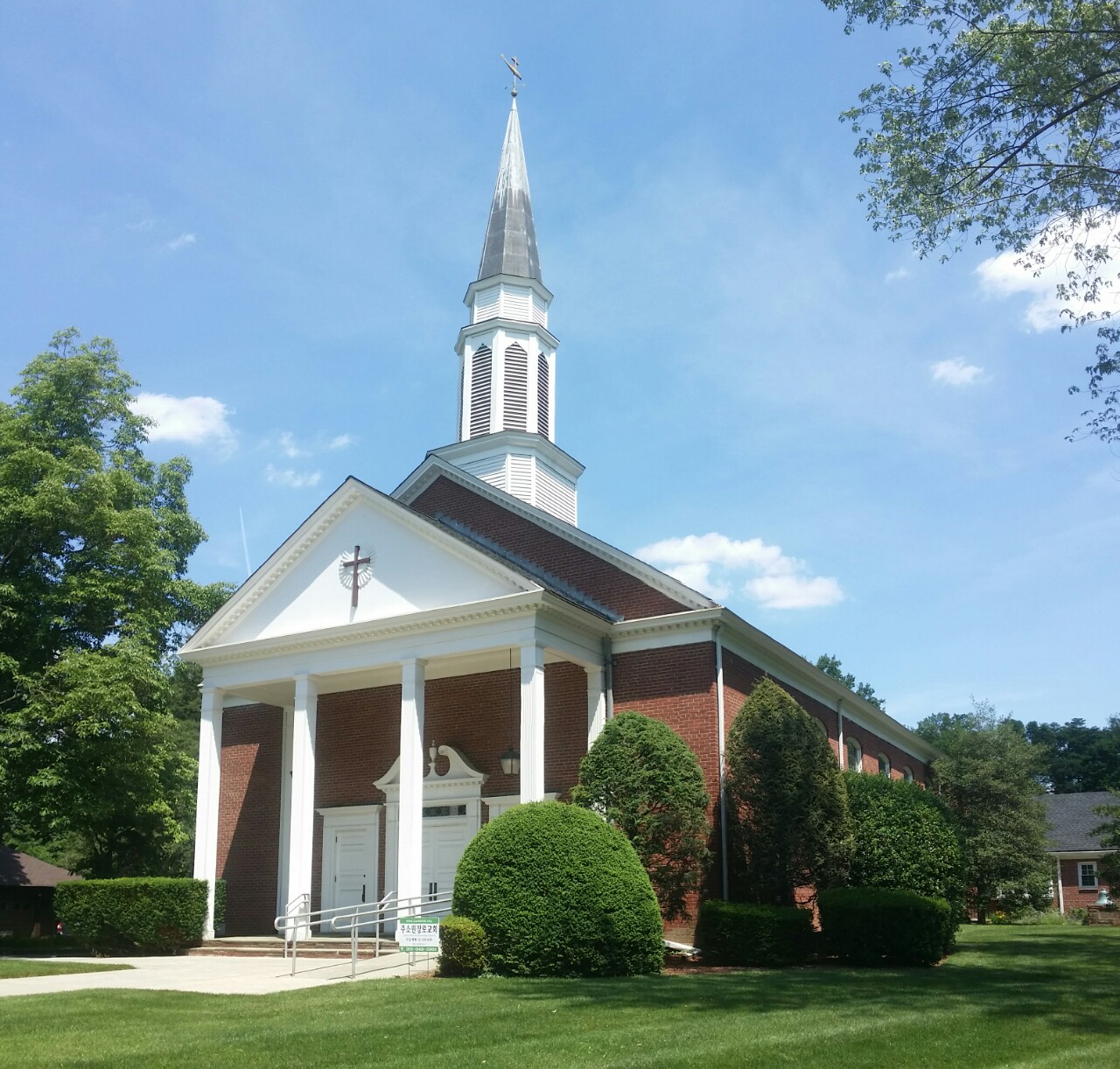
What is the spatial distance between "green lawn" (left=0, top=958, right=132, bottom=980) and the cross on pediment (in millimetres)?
7912

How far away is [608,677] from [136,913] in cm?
1011

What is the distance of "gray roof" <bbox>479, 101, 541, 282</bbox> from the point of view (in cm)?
3066

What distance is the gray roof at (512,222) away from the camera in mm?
30656

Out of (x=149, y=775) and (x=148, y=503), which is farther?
(x=148, y=503)

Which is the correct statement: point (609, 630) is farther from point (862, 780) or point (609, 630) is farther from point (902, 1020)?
point (902, 1020)

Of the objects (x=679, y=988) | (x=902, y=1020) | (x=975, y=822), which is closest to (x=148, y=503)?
(x=679, y=988)

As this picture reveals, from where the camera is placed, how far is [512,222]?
31.8m

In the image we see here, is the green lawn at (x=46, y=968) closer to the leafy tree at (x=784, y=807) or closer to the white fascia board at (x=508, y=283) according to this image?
the leafy tree at (x=784, y=807)

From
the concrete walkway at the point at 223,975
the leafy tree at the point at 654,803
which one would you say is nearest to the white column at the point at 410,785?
the concrete walkway at the point at 223,975

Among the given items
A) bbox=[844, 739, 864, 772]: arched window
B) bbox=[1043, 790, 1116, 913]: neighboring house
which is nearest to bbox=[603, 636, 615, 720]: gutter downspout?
bbox=[844, 739, 864, 772]: arched window

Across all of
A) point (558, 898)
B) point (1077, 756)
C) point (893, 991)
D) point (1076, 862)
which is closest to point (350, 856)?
point (558, 898)

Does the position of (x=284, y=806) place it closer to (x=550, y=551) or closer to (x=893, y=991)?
(x=550, y=551)

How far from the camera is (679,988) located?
44.9 ft

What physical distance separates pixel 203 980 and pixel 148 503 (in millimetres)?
17762
